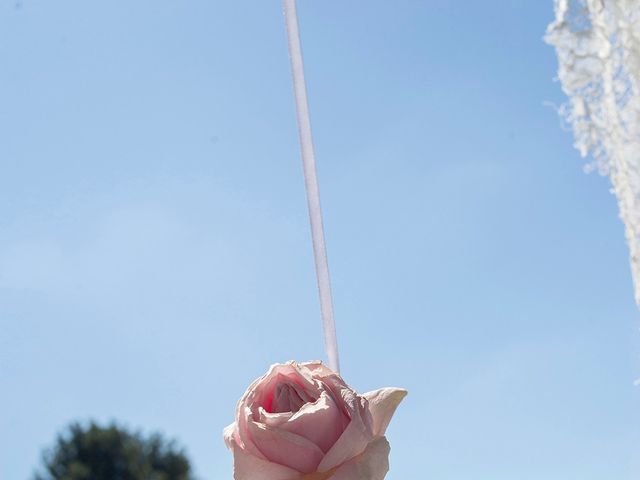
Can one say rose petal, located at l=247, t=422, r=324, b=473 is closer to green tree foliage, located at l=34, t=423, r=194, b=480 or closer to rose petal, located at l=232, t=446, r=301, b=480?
rose petal, located at l=232, t=446, r=301, b=480

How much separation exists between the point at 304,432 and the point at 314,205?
19 cm

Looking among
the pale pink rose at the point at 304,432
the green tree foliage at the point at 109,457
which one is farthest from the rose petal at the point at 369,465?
the green tree foliage at the point at 109,457

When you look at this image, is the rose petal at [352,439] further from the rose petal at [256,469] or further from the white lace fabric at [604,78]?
the white lace fabric at [604,78]

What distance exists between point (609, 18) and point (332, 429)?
31 cm

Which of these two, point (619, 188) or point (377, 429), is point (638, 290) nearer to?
point (619, 188)

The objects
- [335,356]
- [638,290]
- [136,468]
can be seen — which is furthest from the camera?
[136,468]

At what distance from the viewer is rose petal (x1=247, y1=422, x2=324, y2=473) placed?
1.79 ft

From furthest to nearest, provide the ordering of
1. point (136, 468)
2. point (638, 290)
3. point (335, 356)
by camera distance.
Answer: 1. point (136, 468)
2. point (335, 356)
3. point (638, 290)

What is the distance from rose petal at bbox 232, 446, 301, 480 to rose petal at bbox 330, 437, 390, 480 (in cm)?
3

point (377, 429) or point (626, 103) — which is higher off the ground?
point (626, 103)

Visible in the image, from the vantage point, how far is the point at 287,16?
2.33 feet

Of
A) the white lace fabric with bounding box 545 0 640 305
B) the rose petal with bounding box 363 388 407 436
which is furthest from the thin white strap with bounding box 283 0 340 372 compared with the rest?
the white lace fabric with bounding box 545 0 640 305

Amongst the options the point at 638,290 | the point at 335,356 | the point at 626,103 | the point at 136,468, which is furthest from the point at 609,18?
the point at 136,468

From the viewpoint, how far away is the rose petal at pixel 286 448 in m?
0.54
